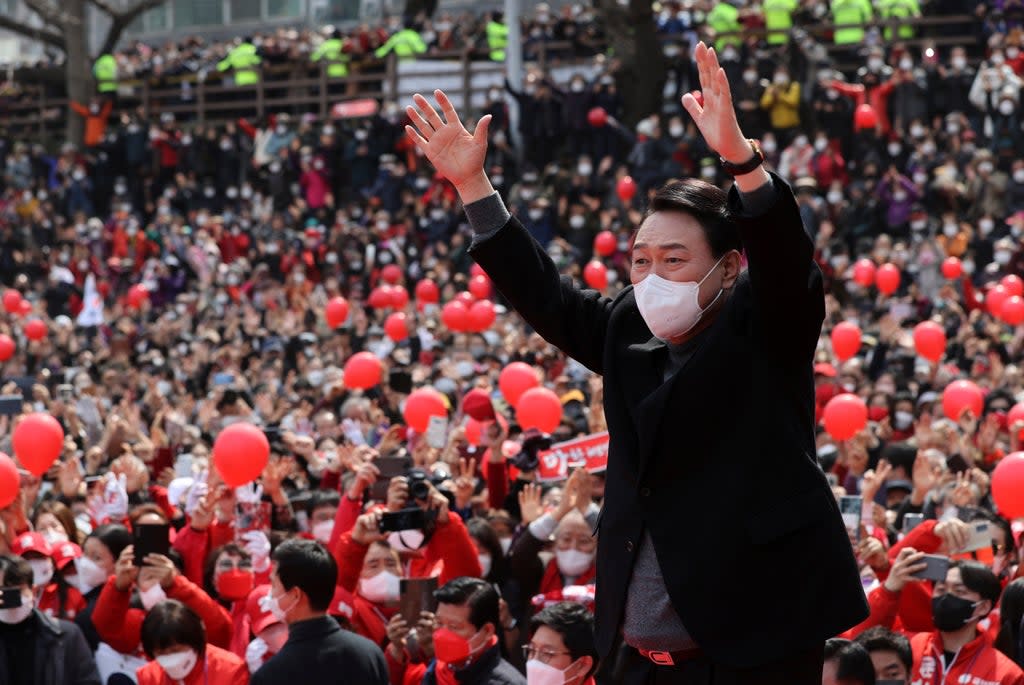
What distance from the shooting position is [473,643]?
16.6 ft

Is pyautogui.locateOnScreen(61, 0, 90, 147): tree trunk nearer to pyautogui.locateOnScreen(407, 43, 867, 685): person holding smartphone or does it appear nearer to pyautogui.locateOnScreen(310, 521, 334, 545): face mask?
pyautogui.locateOnScreen(310, 521, 334, 545): face mask

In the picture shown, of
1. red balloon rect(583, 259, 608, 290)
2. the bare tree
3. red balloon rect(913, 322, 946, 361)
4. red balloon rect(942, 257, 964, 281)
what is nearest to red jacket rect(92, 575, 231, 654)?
red balloon rect(913, 322, 946, 361)

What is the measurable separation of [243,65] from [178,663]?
74.8ft

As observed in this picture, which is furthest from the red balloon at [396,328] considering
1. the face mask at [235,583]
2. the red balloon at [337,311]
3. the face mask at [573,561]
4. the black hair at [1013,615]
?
the black hair at [1013,615]

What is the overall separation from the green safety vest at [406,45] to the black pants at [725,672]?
23.1 m

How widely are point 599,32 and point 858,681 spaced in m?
20.1

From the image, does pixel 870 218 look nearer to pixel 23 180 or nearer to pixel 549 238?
pixel 549 238

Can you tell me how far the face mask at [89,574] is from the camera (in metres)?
6.39

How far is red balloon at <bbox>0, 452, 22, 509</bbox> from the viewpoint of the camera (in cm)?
686

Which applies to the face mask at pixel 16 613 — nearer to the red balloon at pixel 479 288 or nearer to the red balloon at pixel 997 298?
the red balloon at pixel 997 298

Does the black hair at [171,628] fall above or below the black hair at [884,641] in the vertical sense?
below

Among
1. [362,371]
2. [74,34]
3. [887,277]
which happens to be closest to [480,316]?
[362,371]

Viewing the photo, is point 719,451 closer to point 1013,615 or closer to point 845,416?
point 1013,615

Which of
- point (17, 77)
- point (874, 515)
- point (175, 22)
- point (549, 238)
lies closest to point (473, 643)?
point (874, 515)
